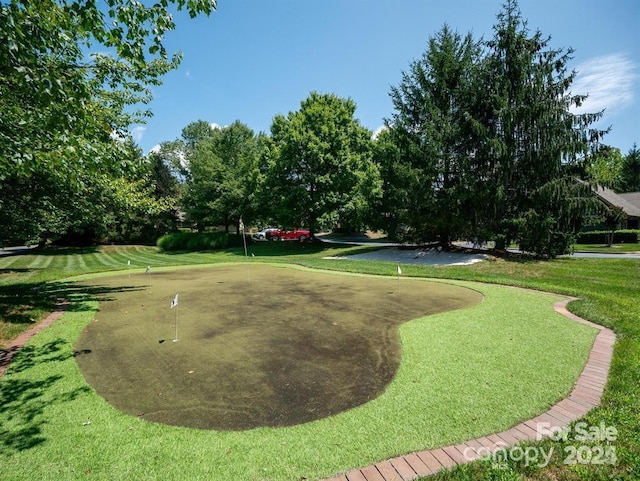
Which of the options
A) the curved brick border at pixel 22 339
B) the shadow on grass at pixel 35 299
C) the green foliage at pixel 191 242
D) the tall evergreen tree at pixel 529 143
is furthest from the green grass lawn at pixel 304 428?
the green foliage at pixel 191 242

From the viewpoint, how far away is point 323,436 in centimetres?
297

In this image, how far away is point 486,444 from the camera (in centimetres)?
284

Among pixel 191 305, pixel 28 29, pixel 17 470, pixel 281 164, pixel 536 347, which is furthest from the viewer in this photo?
pixel 281 164

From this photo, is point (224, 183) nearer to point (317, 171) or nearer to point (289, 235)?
point (289, 235)

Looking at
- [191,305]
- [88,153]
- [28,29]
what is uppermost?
[28,29]

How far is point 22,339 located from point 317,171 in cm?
2068

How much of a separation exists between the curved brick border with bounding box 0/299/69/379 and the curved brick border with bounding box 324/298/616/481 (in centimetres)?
505

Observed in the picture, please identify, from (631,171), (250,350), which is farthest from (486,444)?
(631,171)

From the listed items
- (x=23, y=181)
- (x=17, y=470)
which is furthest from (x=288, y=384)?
(x=23, y=181)

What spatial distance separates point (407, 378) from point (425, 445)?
1.24 metres

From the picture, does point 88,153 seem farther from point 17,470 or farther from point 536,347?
point 536,347

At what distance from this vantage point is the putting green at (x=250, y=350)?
3.56m

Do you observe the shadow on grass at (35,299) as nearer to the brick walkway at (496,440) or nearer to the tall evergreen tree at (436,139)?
the brick walkway at (496,440)

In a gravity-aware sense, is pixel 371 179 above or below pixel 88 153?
above
